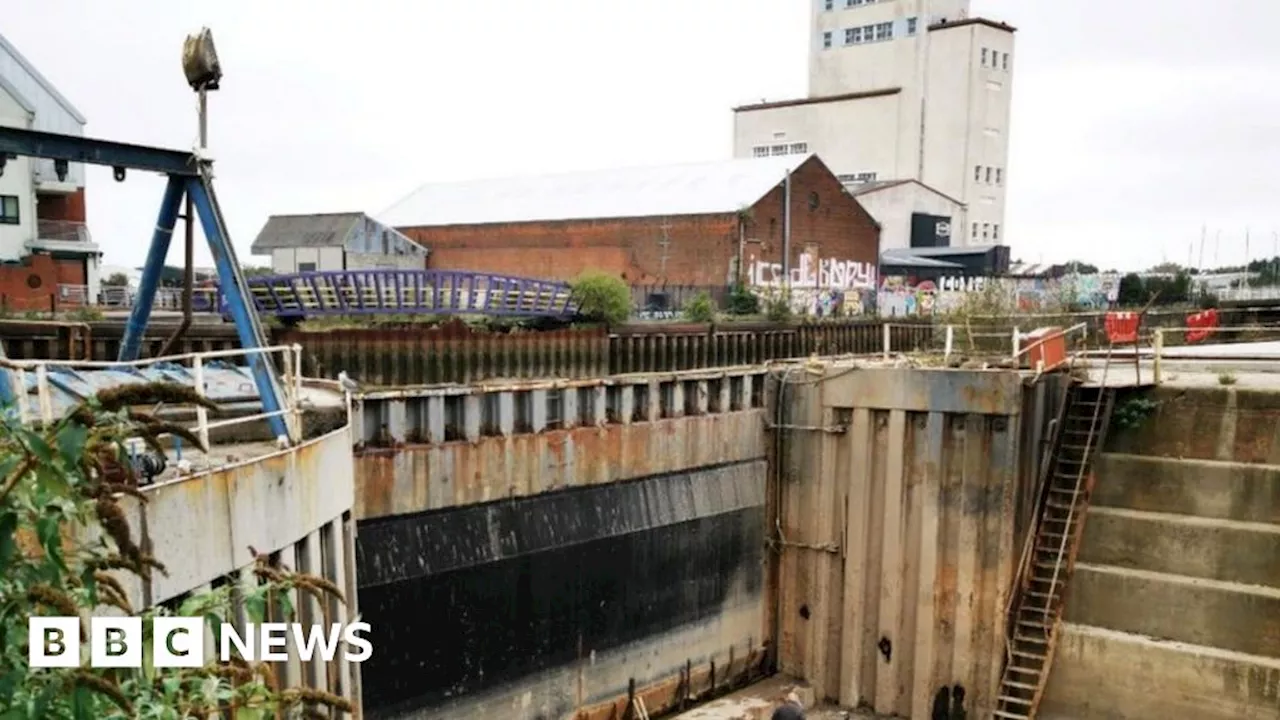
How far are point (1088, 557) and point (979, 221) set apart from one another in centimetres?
4475

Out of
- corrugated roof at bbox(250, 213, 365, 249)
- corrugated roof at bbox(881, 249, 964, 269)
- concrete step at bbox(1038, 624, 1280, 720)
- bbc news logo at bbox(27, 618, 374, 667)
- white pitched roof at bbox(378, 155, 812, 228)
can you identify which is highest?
white pitched roof at bbox(378, 155, 812, 228)

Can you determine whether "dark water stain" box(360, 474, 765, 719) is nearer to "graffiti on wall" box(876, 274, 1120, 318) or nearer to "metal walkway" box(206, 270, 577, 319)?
"metal walkway" box(206, 270, 577, 319)

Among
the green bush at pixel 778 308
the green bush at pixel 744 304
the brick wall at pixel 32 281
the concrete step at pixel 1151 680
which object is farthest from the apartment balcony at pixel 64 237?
the concrete step at pixel 1151 680

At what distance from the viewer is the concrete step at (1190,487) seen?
49.5 ft

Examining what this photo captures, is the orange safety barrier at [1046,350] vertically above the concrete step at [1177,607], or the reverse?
the orange safety barrier at [1046,350]

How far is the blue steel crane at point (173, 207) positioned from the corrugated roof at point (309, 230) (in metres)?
30.4

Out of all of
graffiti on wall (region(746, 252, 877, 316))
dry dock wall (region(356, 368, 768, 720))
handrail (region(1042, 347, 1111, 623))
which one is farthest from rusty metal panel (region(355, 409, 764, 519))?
graffiti on wall (region(746, 252, 877, 316))

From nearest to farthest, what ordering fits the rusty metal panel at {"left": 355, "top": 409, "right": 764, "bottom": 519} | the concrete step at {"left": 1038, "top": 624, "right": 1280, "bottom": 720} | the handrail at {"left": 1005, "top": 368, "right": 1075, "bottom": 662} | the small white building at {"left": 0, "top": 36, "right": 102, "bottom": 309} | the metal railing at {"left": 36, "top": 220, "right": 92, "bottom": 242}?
the rusty metal panel at {"left": 355, "top": 409, "right": 764, "bottom": 519}
the concrete step at {"left": 1038, "top": 624, "right": 1280, "bottom": 720}
the handrail at {"left": 1005, "top": 368, "right": 1075, "bottom": 662}
the small white building at {"left": 0, "top": 36, "right": 102, "bottom": 309}
the metal railing at {"left": 36, "top": 220, "right": 92, "bottom": 242}

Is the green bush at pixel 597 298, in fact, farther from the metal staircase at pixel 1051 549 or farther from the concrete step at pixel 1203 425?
the concrete step at pixel 1203 425

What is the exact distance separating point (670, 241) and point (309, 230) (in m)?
16.6

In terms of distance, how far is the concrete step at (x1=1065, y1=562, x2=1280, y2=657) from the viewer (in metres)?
14.0

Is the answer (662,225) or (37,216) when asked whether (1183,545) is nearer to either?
(662,225)

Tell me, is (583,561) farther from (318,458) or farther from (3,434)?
(3,434)

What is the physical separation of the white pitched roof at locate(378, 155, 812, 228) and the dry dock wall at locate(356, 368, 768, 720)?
19695 mm
